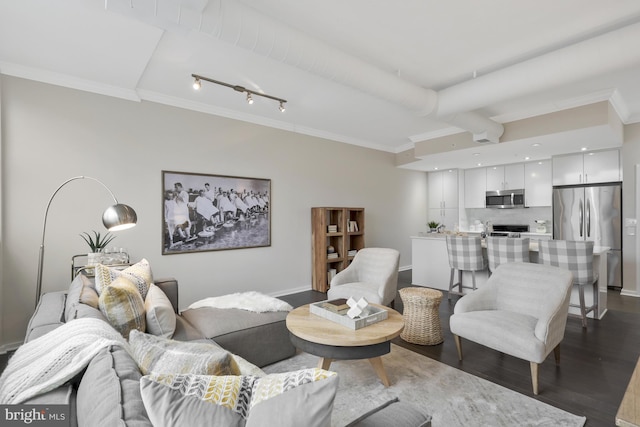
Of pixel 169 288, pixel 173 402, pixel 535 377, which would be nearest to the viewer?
pixel 173 402

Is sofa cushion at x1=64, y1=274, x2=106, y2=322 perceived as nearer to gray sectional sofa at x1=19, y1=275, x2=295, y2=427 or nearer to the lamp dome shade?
gray sectional sofa at x1=19, y1=275, x2=295, y2=427

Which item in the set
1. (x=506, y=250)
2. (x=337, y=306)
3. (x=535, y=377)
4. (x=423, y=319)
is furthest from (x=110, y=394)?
(x=506, y=250)

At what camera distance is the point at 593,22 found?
2500mm

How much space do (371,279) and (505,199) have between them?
4301 millimetres

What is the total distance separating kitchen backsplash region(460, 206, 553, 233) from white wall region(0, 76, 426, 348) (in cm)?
357

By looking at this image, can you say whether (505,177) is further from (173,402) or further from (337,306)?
(173,402)

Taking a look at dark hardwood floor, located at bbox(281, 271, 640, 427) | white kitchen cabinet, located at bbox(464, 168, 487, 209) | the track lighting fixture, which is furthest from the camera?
white kitchen cabinet, located at bbox(464, 168, 487, 209)

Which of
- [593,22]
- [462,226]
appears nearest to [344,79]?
[593,22]

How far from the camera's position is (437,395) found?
2281mm

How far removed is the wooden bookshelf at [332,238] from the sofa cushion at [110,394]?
4203 mm

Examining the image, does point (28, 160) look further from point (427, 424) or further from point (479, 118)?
point (479, 118)

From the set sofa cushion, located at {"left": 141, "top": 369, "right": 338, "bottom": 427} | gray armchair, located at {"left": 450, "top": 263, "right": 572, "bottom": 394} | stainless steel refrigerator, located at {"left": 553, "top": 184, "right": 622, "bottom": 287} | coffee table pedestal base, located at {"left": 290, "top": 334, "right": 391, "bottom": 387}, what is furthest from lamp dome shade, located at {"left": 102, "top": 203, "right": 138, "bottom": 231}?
stainless steel refrigerator, located at {"left": 553, "top": 184, "right": 622, "bottom": 287}

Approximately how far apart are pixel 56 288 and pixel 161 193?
1.42 metres

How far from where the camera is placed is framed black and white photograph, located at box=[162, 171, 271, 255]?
392 centimetres
